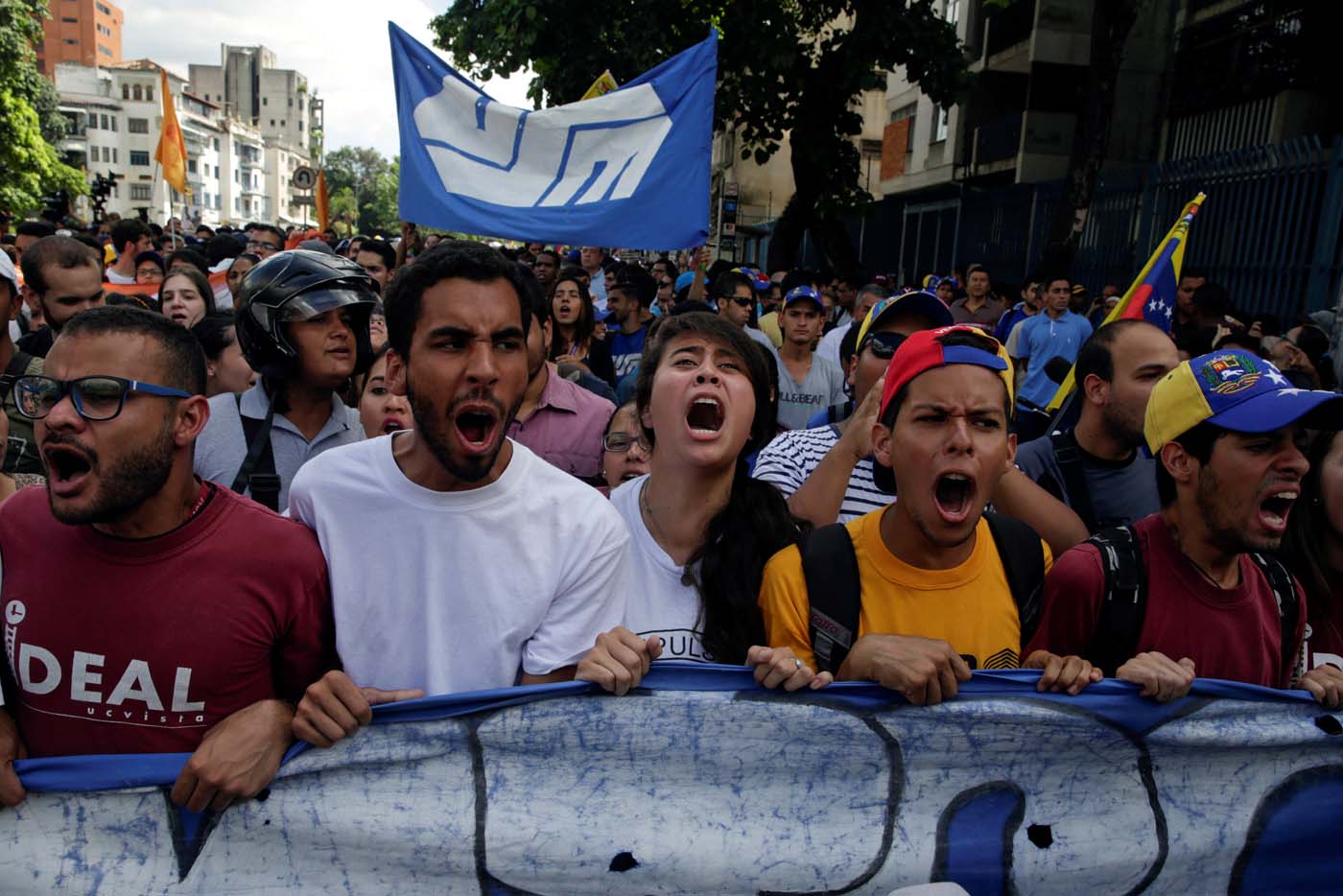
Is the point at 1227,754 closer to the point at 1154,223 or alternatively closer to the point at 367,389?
the point at 367,389

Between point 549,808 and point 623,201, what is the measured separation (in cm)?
357

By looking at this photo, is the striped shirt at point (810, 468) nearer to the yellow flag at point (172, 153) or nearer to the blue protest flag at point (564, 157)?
the blue protest flag at point (564, 157)

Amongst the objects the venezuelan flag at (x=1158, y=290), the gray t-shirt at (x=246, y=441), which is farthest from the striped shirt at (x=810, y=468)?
the venezuelan flag at (x=1158, y=290)

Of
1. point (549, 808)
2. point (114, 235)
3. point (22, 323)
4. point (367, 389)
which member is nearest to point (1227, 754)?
point (549, 808)

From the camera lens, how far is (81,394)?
6.52 ft

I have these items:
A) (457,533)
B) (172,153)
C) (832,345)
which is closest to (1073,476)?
(457,533)

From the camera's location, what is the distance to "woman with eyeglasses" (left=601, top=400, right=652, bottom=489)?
3.44 m

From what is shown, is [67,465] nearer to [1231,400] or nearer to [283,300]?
[283,300]

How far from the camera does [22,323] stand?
20.9 ft

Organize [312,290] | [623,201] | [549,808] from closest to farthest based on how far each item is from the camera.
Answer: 1. [549,808]
2. [312,290]
3. [623,201]

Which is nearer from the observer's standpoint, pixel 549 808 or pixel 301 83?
pixel 549 808

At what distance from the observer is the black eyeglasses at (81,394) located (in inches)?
78.2

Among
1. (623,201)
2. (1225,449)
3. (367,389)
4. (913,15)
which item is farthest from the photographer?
(913,15)

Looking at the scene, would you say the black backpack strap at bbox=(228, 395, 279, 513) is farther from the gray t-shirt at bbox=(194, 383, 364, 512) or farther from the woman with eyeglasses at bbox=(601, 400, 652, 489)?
the woman with eyeglasses at bbox=(601, 400, 652, 489)
